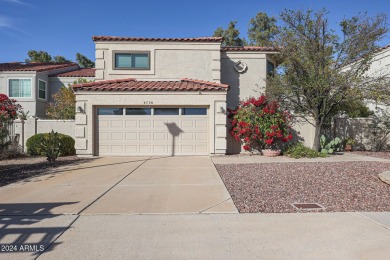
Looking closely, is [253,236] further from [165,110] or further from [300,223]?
[165,110]

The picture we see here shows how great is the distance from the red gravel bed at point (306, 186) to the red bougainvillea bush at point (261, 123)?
2.89 metres

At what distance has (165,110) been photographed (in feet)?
46.7

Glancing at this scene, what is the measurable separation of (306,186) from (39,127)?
1349cm

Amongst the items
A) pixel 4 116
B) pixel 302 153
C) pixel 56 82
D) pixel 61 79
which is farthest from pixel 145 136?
pixel 56 82

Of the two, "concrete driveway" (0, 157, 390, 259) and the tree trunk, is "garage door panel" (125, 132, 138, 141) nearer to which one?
"concrete driveway" (0, 157, 390, 259)

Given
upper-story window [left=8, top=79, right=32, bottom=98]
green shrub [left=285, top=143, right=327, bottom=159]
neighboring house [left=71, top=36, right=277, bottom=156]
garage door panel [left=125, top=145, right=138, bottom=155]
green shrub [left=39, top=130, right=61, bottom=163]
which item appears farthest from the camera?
upper-story window [left=8, top=79, right=32, bottom=98]

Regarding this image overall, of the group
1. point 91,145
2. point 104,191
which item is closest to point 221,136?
point 91,145

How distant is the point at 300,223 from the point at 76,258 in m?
3.45

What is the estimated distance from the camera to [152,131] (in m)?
14.1

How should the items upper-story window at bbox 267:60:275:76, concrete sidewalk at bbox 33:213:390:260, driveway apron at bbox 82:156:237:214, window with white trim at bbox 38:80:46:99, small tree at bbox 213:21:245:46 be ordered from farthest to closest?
1. small tree at bbox 213:21:245:46
2. window with white trim at bbox 38:80:46:99
3. upper-story window at bbox 267:60:275:76
4. driveway apron at bbox 82:156:237:214
5. concrete sidewalk at bbox 33:213:390:260

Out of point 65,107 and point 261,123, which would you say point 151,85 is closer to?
point 261,123

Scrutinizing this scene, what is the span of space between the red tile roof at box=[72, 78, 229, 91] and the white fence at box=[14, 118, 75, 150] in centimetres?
260

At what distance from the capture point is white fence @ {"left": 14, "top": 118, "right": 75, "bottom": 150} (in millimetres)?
15273

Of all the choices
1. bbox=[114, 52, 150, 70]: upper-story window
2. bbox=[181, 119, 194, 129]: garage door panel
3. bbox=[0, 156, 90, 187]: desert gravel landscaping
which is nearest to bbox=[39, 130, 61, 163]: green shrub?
bbox=[0, 156, 90, 187]: desert gravel landscaping
